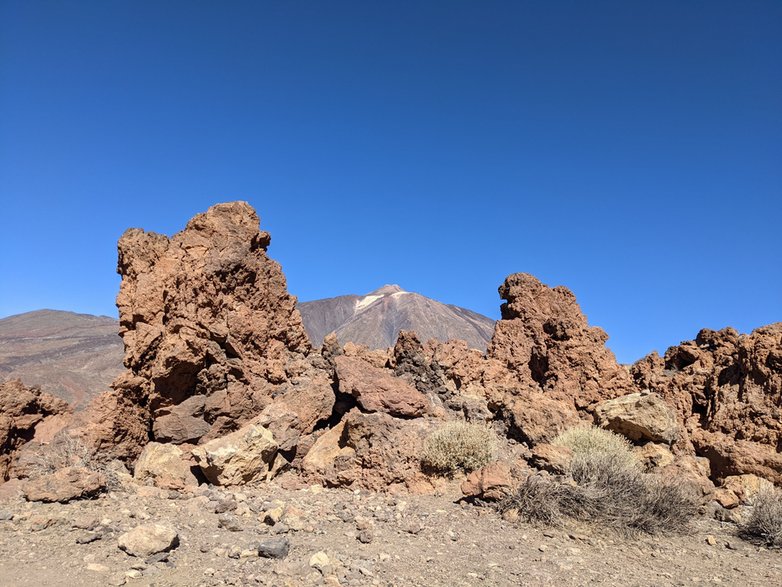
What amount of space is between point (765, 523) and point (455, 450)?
11.3ft

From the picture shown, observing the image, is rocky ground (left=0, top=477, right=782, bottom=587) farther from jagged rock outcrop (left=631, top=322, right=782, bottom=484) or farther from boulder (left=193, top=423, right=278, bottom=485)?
jagged rock outcrop (left=631, top=322, right=782, bottom=484)

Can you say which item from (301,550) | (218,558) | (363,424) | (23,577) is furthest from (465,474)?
(23,577)

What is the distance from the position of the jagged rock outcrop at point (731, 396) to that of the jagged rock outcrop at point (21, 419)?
9431 mm

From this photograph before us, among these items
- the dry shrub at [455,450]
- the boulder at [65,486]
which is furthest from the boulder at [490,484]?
the boulder at [65,486]

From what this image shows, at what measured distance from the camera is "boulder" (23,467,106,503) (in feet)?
17.7

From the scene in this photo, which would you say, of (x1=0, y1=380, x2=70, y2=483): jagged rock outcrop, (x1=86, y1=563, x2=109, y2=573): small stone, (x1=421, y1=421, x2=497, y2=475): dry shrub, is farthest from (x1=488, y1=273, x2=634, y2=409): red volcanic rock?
(x1=0, y1=380, x2=70, y2=483): jagged rock outcrop

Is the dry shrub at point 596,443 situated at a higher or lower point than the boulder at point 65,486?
higher

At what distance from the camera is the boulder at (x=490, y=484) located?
241 inches

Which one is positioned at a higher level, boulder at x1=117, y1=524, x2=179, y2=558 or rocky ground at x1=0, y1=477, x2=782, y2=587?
boulder at x1=117, y1=524, x2=179, y2=558

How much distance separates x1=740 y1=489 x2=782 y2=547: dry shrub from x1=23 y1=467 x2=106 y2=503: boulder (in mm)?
7056

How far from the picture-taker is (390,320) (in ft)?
234

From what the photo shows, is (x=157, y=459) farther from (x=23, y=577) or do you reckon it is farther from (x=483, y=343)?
(x=483, y=343)

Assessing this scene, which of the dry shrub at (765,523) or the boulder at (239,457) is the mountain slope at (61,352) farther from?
the dry shrub at (765,523)

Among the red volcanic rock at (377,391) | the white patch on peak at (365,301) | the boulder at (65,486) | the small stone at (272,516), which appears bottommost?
the small stone at (272,516)
